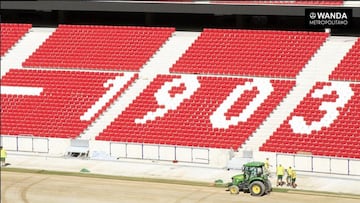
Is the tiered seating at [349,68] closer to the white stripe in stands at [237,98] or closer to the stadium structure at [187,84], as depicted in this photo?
the stadium structure at [187,84]

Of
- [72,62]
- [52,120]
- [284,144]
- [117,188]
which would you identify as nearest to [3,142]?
[52,120]

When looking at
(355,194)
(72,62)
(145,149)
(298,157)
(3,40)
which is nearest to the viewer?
(355,194)

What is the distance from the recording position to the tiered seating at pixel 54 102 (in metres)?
68.7

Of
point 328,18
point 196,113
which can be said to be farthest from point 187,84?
point 328,18

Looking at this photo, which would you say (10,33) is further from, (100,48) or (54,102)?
(54,102)

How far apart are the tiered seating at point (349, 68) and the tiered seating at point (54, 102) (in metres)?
13.6

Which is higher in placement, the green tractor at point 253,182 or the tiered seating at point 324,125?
the tiered seating at point 324,125

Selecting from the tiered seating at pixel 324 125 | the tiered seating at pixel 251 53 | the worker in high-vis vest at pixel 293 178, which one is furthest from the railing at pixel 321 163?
the tiered seating at pixel 251 53

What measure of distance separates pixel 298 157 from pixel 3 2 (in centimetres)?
2847

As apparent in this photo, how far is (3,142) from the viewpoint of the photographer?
6850 centimetres

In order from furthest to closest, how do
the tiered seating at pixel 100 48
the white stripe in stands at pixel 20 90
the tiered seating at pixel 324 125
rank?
the tiered seating at pixel 100 48 → the white stripe in stands at pixel 20 90 → the tiered seating at pixel 324 125

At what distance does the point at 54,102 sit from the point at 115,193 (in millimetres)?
16167

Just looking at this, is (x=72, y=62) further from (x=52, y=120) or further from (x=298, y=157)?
(x=298, y=157)

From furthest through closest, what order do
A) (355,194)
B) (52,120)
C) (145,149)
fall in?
(52,120) < (145,149) < (355,194)
